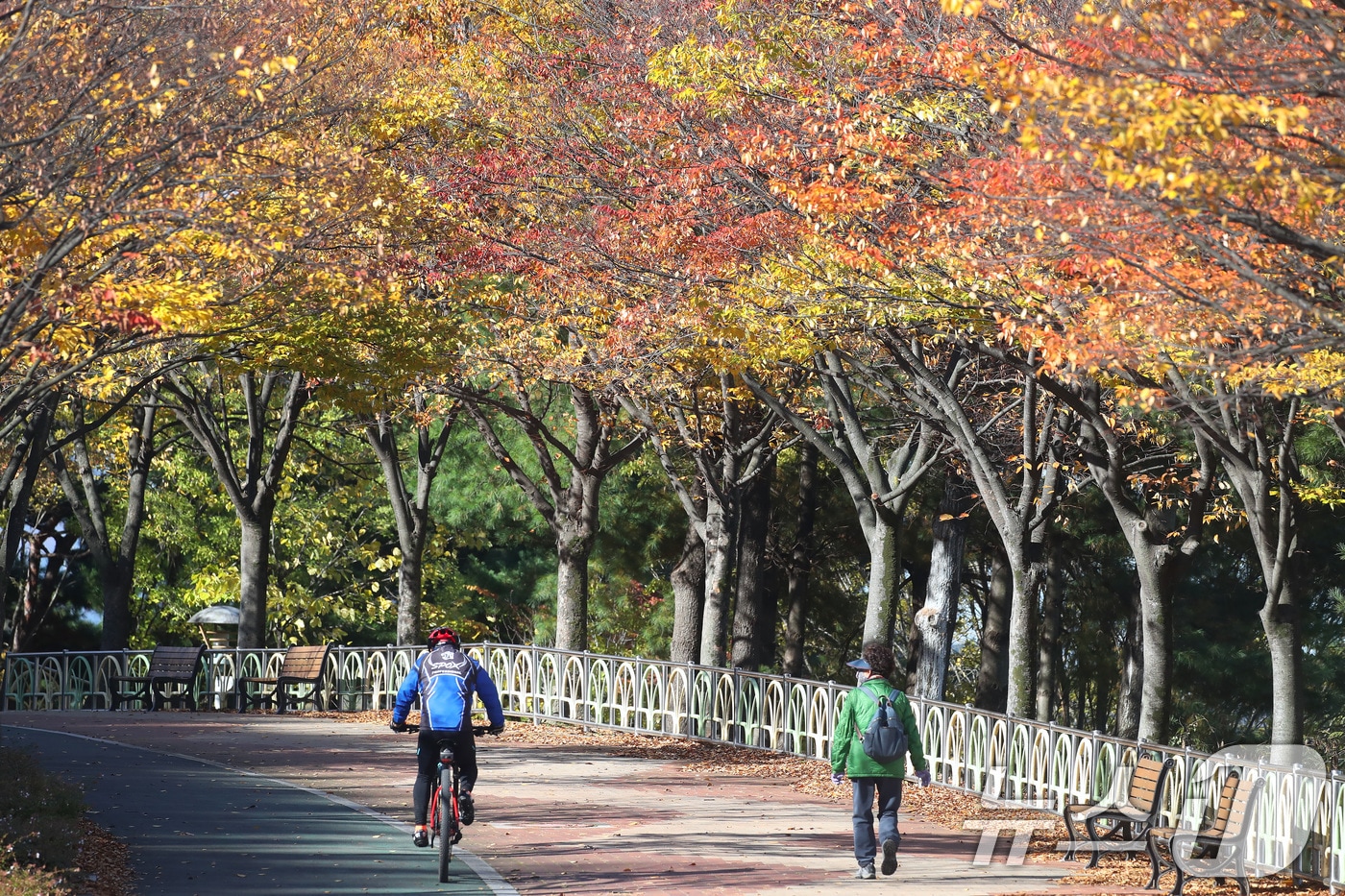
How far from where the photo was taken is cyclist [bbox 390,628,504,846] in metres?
10.4

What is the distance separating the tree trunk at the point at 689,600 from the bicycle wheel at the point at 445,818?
42.2 ft

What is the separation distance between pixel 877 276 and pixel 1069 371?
10.4 ft

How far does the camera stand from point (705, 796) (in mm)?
14727

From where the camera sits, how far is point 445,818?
32.3ft

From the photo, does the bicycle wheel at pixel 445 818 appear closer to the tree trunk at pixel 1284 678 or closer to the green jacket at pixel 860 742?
the green jacket at pixel 860 742

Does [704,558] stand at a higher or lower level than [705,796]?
higher

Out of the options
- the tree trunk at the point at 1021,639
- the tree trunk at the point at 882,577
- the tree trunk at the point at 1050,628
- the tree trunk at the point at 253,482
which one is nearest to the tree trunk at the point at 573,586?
the tree trunk at the point at 882,577

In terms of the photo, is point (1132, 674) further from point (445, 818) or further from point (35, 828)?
point (35, 828)

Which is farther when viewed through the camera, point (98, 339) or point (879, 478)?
point (879, 478)

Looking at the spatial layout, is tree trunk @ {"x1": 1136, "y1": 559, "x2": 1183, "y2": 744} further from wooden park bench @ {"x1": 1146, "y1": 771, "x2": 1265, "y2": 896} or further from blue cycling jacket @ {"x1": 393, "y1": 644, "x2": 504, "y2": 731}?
blue cycling jacket @ {"x1": 393, "y1": 644, "x2": 504, "y2": 731}

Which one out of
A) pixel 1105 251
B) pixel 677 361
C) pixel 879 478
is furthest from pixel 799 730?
pixel 1105 251

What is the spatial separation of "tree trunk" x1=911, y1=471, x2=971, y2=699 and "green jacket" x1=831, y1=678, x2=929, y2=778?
9.71 meters

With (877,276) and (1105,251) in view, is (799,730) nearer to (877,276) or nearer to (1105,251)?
(877,276)

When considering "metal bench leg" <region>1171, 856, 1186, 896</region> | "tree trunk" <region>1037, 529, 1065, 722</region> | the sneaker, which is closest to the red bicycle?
the sneaker
